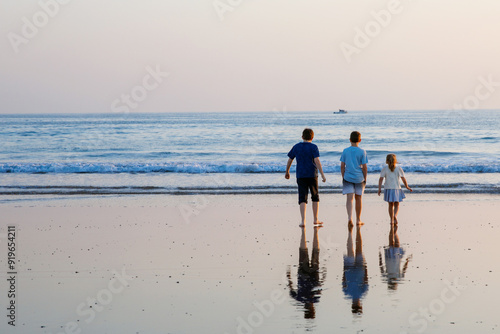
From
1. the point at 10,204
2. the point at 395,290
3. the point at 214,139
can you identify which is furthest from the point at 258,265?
the point at 214,139

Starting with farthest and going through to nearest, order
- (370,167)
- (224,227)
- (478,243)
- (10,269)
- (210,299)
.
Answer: (370,167) → (224,227) → (478,243) → (10,269) → (210,299)

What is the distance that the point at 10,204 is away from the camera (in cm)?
1423

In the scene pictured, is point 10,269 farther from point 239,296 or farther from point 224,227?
point 224,227

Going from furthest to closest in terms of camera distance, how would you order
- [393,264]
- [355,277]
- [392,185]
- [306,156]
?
[392,185] → [306,156] → [393,264] → [355,277]

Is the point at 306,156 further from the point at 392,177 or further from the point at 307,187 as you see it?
the point at 392,177

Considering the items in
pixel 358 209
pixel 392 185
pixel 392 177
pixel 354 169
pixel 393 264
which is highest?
pixel 354 169

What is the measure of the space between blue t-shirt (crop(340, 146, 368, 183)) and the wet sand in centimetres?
85

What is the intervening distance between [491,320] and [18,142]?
154 feet

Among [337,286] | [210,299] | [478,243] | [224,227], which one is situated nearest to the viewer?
[210,299]

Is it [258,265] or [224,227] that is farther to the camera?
[224,227]

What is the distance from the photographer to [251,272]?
295 inches

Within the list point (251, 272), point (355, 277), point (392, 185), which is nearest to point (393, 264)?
point (355, 277)

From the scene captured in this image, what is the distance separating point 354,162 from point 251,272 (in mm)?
4304

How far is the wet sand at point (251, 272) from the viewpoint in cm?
568
